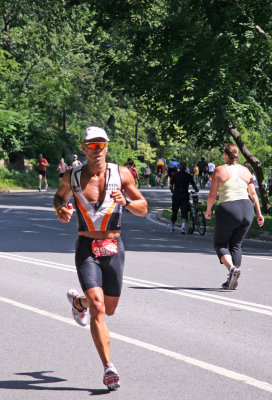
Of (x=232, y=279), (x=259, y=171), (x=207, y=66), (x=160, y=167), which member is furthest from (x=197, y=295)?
(x=160, y=167)

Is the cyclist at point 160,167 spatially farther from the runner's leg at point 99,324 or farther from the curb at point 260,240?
the runner's leg at point 99,324

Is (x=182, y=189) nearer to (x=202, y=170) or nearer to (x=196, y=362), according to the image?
(x=196, y=362)

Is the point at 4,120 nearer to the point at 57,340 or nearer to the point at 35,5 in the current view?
the point at 35,5

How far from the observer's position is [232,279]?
9.38m

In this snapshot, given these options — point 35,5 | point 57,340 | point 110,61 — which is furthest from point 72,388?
point 35,5

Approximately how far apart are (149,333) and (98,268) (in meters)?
1.71

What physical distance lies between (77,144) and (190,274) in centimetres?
3704

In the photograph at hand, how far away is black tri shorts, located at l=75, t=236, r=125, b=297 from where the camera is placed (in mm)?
5320

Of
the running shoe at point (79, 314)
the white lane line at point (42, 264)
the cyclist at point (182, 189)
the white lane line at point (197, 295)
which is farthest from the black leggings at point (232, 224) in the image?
the cyclist at point (182, 189)

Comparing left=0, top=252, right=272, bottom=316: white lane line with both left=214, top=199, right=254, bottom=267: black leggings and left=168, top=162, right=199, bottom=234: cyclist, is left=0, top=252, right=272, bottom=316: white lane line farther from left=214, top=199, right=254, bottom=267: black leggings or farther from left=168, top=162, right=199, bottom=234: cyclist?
left=168, top=162, right=199, bottom=234: cyclist

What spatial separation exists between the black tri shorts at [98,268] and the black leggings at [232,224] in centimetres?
425

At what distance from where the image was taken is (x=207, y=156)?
73.2 metres

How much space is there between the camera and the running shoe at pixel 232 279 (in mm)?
9312

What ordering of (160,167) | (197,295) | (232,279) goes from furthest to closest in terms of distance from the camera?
(160,167), (232,279), (197,295)
